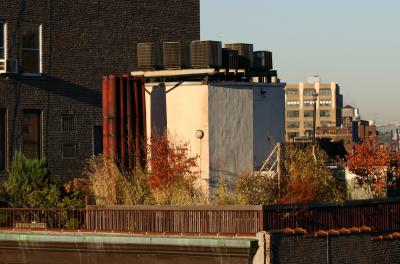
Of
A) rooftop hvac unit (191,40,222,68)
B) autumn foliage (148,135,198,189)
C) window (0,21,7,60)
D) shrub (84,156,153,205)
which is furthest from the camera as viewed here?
rooftop hvac unit (191,40,222,68)

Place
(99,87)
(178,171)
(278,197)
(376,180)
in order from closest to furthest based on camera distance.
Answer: (278,197) → (178,171) → (376,180) → (99,87)

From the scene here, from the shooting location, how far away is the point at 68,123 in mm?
41969

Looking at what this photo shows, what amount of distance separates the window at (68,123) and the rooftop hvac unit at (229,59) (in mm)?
6415

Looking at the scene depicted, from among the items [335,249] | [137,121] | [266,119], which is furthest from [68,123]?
[335,249]

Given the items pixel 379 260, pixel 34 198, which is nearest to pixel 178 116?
pixel 34 198

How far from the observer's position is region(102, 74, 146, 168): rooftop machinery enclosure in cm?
3894

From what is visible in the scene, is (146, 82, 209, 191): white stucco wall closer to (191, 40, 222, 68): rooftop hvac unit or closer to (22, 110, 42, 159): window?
(191, 40, 222, 68): rooftop hvac unit

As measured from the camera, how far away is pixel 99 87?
4319 centimetres

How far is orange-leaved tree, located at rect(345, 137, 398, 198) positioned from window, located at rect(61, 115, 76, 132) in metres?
11.2

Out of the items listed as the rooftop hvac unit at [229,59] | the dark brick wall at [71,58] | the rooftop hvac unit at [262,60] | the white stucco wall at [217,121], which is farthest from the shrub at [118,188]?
the rooftop hvac unit at [262,60]

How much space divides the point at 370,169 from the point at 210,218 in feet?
31.5

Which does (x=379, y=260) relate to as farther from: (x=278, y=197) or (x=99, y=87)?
(x=99, y=87)

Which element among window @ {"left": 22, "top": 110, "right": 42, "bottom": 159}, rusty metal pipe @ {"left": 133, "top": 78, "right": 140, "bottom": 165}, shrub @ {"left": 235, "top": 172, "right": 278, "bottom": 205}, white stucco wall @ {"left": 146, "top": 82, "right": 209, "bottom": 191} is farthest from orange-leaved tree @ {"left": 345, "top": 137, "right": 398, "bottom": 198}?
window @ {"left": 22, "top": 110, "right": 42, "bottom": 159}

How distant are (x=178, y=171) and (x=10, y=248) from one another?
6057 millimetres
